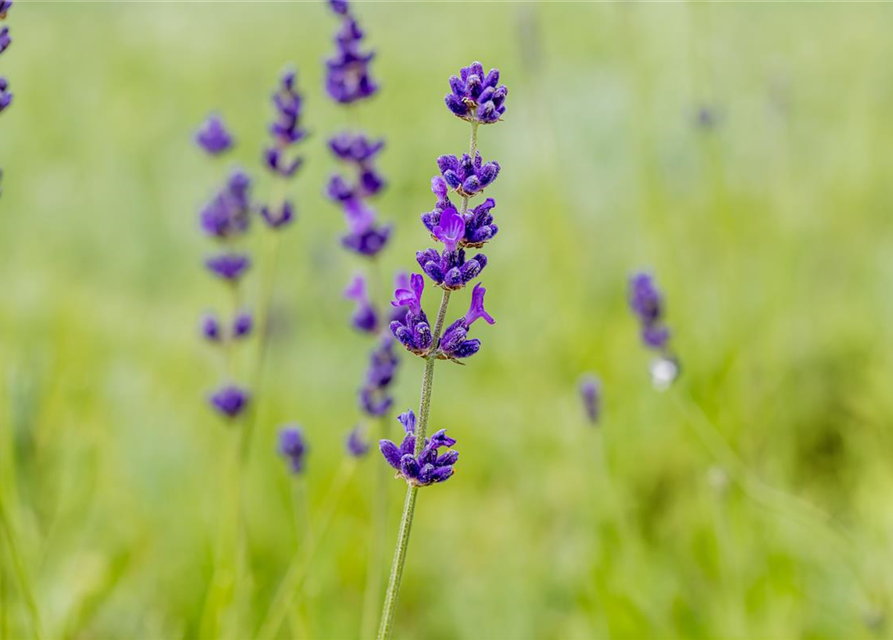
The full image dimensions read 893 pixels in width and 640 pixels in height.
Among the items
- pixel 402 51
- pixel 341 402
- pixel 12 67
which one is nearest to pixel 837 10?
pixel 402 51

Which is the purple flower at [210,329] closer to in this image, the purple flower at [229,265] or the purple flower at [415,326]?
the purple flower at [229,265]

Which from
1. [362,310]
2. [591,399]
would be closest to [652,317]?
[591,399]

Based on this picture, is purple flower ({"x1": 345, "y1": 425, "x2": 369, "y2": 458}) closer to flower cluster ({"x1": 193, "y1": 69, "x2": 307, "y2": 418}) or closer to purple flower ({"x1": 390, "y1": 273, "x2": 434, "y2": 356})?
flower cluster ({"x1": 193, "y1": 69, "x2": 307, "y2": 418})

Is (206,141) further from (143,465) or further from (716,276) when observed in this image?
(716,276)

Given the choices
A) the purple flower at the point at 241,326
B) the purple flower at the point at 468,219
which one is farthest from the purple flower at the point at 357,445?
the purple flower at the point at 468,219

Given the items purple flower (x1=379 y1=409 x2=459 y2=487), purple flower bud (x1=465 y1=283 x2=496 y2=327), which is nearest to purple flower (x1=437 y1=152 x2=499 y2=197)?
purple flower bud (x1=465 y1=283 x2=496 y2=327)
